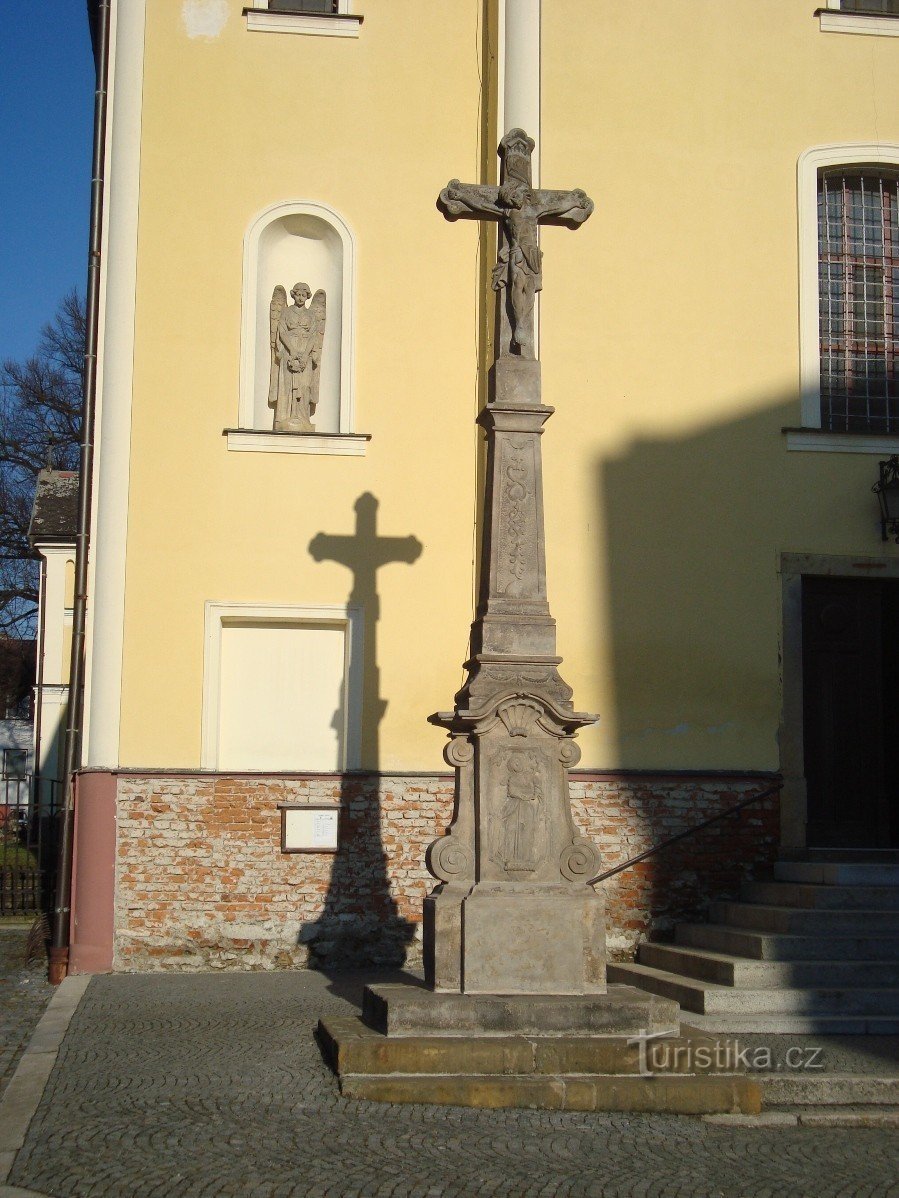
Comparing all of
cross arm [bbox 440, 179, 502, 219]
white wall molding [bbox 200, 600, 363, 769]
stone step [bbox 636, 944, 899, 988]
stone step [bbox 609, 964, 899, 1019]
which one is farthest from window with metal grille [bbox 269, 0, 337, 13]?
stone step [bbox 609, 964, 899, 1019]

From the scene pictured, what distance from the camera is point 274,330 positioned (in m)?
13.4

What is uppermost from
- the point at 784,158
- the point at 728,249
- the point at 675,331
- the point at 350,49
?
the point at 350,49

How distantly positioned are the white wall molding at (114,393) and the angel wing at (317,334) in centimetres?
168

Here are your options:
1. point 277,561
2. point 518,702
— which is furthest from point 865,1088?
point 277,561

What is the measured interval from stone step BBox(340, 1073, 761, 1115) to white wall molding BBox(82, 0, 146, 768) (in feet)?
19.0

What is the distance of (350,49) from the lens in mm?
13531

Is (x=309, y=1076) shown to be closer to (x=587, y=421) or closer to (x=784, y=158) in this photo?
(x=587, y=421)

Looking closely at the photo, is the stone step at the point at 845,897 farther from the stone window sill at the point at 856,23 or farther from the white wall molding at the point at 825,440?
the stone window sill at the point at 856,23

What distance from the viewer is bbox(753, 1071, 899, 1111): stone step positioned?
7672 mm

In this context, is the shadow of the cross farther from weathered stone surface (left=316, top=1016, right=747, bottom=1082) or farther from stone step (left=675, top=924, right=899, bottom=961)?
weathered stone surface (left=316, top=1016, right=747, bottom=1082)

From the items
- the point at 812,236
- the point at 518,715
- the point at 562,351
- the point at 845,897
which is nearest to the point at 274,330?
the point at 562,351

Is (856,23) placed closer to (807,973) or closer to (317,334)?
(317,334)

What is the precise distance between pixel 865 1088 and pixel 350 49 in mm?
10292

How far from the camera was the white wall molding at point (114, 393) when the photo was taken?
12.5 m
